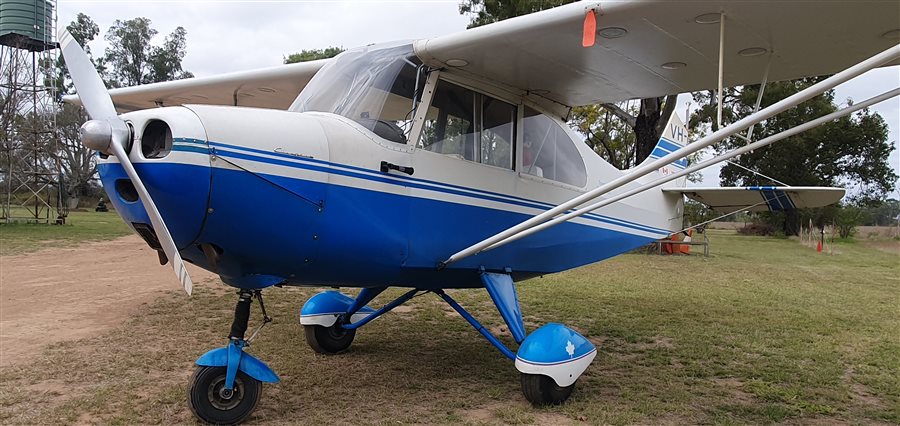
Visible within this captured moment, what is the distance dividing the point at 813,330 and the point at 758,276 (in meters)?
7.04

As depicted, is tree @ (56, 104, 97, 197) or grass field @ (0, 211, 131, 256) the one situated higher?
tree @ (56, 104, 97, 197)

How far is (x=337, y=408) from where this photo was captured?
4.13 m

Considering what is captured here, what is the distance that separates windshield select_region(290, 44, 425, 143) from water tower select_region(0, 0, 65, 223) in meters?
26.8

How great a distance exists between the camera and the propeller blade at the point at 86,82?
309 centimetres

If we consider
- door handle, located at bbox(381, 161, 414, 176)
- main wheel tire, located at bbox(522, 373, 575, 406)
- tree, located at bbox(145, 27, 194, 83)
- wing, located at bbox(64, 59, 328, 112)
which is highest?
tree, located at bbox(145, 27, 194, 83)

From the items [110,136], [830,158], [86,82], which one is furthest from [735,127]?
[830,158]

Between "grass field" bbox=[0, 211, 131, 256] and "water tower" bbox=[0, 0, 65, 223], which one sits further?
"water tower" bbox=[0, 0, 65, 223]


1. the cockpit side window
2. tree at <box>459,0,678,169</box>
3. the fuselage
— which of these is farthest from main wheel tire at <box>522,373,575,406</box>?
tree at <box>459,0,678,169</box>

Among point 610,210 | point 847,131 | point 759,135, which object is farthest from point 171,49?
point 610,210

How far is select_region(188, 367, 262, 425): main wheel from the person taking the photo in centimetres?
364

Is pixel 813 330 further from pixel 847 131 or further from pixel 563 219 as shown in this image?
pixel 847 131

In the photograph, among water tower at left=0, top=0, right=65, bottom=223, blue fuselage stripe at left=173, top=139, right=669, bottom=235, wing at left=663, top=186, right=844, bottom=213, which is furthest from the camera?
water tower at left=0, top=0, right=65, bottom=223

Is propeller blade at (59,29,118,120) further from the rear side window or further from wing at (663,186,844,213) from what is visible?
wing at (663,186,844,213)

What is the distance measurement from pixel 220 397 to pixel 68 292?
7.14 metres
